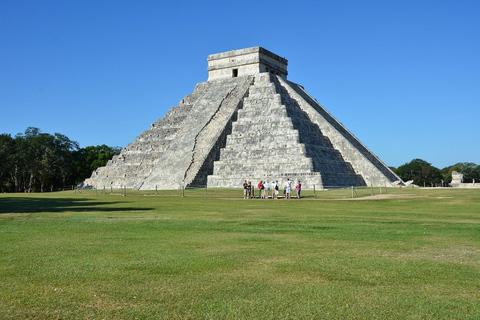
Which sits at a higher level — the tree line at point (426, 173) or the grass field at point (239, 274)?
the tree line at point (426, 173)

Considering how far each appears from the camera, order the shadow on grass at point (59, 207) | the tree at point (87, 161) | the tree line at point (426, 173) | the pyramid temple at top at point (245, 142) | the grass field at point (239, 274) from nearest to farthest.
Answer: the grass field at point (239, 274) → the shadow on grass at point (59, 207) → the pyramid temple at top at point (245, 142) → the tree at point (87, 161) → the tree line at point (426, 173)

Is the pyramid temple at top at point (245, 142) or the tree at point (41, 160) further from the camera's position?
the tree at point (41, 160)

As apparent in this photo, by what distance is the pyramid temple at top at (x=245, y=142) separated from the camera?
34.7 metres

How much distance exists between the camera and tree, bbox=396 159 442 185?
73.6 m

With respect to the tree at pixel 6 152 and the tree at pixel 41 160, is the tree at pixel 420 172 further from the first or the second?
the tree at pixel 6 152

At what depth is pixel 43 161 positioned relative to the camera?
53.2 metres

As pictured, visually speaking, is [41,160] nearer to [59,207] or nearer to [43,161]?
[43,161]

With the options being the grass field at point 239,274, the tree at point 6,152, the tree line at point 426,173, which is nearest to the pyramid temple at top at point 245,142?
the tree at point 6,152

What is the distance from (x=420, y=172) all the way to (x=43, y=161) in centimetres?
5305

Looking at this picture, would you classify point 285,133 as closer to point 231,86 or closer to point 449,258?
point 231,86

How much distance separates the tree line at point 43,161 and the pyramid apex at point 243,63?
2055 centimetres

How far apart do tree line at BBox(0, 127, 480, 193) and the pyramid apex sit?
67.4ft

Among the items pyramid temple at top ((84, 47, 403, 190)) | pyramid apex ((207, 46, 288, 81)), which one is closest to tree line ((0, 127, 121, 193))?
pyramid temple at top ((84, 47, 403, 190))

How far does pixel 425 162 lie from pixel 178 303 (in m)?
81.1
